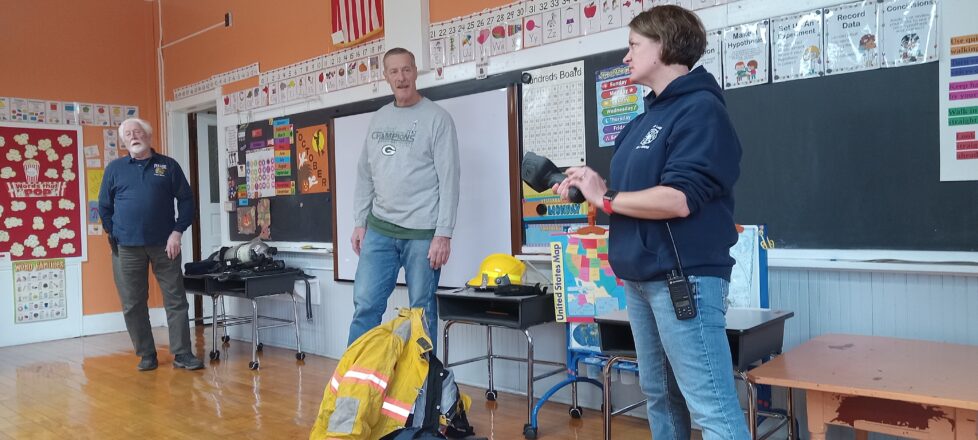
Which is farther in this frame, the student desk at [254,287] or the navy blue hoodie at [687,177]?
the student desk at [254,287]

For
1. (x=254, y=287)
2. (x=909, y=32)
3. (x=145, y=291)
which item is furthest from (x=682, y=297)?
(x=145, y=291)

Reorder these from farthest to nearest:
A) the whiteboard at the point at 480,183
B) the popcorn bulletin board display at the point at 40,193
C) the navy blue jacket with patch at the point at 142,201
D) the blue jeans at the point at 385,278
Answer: the popcorn bulletin board display at the point at 40,193
the navy blue jacket with patch at the point at 142,201
the whiteboard at the point at 480,183
the blue jeans at the point at 385,278

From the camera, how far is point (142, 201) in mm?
4301

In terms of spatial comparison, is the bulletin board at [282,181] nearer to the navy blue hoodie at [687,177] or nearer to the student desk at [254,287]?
the student desk at [254,287]

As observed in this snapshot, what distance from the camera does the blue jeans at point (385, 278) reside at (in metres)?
Result: 3.16

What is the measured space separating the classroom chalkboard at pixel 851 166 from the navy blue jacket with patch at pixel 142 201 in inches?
130

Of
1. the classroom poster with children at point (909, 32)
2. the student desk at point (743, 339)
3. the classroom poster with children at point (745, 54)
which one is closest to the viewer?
the student desk at point (743, 339)

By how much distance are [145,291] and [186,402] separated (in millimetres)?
1140

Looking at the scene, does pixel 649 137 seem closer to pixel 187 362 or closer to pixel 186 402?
pixel 186 402

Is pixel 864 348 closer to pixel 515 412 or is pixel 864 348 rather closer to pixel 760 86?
pixel 760 86

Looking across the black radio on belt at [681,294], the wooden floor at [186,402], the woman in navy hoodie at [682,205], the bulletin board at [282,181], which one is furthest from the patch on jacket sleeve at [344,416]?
the bulletin board at [282,181]

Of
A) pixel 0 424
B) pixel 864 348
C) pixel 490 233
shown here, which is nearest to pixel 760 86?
pixel 864 348

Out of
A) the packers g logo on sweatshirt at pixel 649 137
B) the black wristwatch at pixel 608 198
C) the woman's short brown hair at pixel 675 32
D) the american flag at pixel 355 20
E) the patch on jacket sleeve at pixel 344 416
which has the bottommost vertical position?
the patch on jacket sleeve at pixel 344 416

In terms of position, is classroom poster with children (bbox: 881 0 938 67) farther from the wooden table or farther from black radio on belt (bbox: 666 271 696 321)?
black radio on belt (bbox: 666 271 696 321)
